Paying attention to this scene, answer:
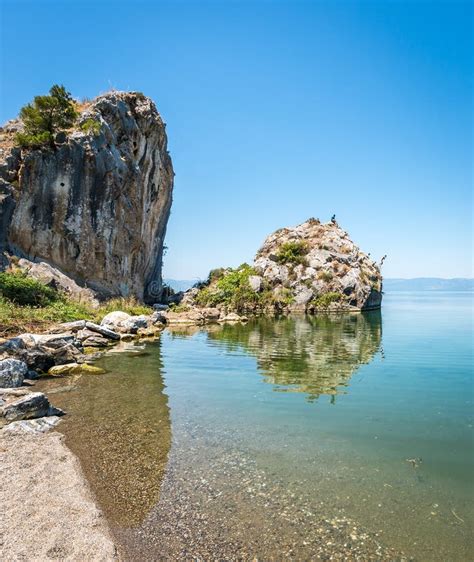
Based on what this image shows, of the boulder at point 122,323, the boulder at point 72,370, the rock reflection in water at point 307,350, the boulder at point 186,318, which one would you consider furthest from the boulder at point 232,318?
the boulder at point 72,370

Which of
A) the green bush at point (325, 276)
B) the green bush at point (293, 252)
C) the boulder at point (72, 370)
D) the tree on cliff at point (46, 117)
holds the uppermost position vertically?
the tree on cliff at point (46, 117)

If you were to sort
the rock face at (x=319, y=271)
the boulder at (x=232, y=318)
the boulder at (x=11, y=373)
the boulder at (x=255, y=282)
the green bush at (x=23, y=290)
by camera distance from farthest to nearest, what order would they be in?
1. the rock face at (x=319, y=271)
2. the boulder at (x=255, y=282)
3. the boulder at (x=232, y=318)
4. the green bush at (x=23, y=290)
5. the boulder at (x=11, y=373)

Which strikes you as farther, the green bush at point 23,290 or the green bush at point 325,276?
the green bush at point 325,276

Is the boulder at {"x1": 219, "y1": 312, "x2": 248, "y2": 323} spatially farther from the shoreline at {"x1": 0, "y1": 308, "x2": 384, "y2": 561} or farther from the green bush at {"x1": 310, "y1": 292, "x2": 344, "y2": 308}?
the shoreline at {"x1": 0, "y1": 308, "x2": 384, "y2": 561}

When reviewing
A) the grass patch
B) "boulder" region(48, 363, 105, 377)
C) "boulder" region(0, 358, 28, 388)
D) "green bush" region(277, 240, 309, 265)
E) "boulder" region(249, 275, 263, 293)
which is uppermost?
"green bush" region(277, 240, 309, 265)

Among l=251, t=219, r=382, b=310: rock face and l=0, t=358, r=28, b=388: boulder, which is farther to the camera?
l=251, t=219, r=382, b=310: rock face

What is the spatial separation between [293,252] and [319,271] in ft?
19.0

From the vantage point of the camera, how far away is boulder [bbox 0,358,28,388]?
12102mm

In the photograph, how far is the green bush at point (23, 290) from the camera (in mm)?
23156

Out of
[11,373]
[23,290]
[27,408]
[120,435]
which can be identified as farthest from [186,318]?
[120,435]

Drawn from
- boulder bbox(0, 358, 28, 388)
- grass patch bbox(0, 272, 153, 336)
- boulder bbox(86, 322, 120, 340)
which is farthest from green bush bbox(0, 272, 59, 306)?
boulder bbox(0, 358, 28, 388)

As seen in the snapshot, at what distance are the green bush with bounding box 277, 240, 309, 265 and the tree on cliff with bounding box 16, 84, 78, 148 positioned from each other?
110ft

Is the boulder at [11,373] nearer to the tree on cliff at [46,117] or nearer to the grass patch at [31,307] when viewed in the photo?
the grass patch at [31,307]

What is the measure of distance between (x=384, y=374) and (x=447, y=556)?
Result: 448 inches
